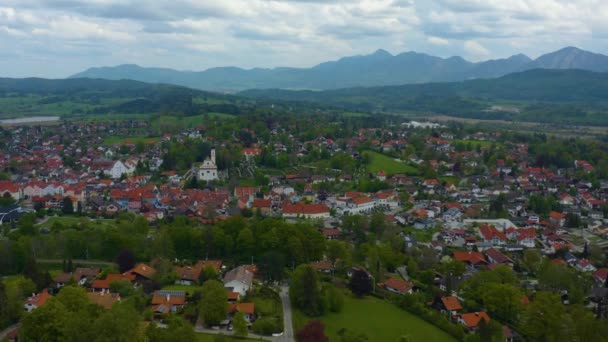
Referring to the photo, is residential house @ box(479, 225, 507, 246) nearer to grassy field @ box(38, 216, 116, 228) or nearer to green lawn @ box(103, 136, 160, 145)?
grassy field @ box(38, 216, 116, 228)

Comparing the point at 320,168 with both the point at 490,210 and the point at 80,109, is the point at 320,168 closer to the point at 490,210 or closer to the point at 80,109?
the point at 490,210

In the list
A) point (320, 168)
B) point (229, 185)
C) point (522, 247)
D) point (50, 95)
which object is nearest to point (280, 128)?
point (320, 168)

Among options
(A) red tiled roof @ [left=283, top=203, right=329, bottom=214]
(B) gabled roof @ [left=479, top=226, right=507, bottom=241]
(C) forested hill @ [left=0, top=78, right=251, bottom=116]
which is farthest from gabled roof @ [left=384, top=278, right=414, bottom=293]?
(C) forested hill @ [left=0, top=78, right=251, bottom=116]

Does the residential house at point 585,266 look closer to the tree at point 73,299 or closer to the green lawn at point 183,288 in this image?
the green lawn at point 183,288

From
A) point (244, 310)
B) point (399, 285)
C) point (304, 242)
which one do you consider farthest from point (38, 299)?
point (399, 285)

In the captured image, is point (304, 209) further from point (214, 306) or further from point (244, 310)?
point (214, 306)

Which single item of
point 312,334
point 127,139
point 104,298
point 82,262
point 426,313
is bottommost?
point 82,262

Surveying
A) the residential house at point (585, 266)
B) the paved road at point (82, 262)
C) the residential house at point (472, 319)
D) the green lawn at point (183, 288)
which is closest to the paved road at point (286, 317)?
the green lawn at point (183, 288)
